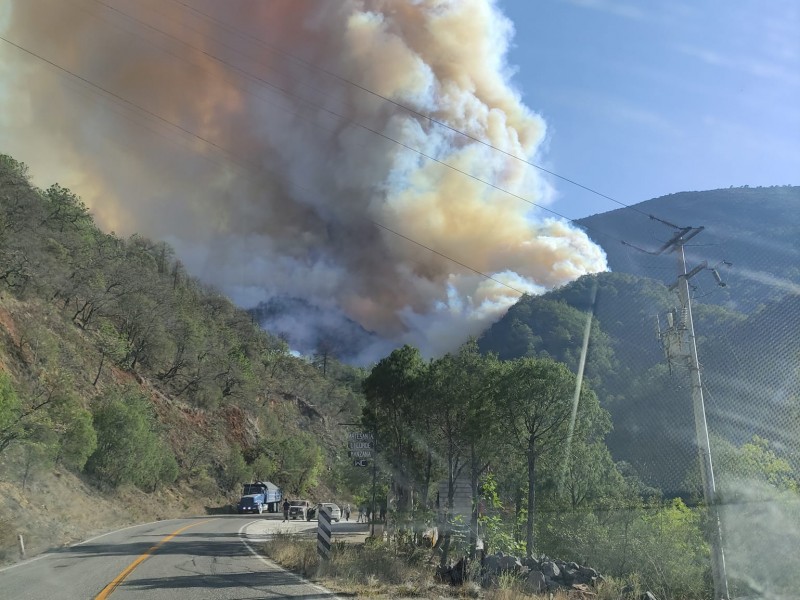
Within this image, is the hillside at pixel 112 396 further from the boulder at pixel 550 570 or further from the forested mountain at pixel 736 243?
the forested mountain at pixel 736 243

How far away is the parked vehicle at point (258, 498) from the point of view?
68500 mm

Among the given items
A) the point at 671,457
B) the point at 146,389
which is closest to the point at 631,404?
the point at 671,457

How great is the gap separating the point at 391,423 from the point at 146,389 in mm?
47338

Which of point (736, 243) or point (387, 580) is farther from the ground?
point (736, 243)

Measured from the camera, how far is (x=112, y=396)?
55031 millimetres

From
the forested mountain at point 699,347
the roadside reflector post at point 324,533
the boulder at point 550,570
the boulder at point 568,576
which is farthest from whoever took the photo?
the forested mountain at point 699,347

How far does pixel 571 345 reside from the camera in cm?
6266

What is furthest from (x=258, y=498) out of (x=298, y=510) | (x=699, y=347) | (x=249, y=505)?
(x=699, y=347)

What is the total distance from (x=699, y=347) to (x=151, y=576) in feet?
114

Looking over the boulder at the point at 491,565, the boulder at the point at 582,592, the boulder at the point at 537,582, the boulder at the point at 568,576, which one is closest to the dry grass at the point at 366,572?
the boulder at the point at 491,565

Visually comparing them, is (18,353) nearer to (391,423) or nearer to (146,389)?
(146,389)

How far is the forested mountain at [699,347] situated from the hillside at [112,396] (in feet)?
89.0

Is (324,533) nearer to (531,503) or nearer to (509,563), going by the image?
(509,563)

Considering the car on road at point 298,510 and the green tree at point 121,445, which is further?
the car on road at point 298,510
